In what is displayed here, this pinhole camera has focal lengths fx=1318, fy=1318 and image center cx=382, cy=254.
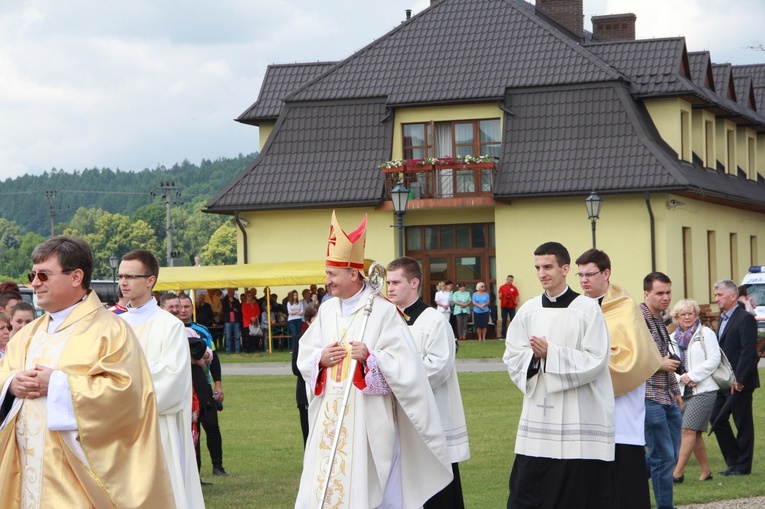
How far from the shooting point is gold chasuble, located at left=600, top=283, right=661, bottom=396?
A: 9.46 meters

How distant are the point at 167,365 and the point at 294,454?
7237 millimetres

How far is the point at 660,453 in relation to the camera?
1073 centimetres

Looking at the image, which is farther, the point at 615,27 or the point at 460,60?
the point at 615,27

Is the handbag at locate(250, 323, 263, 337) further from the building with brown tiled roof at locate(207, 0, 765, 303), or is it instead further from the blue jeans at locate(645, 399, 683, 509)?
the blue jeans at locate(645, 399, 683, 509)

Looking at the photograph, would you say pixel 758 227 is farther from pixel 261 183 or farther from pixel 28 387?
pixel 28 387

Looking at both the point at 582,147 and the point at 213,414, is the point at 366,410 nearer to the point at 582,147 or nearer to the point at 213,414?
the point at 213,414

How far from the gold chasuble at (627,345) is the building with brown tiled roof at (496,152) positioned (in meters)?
27.7

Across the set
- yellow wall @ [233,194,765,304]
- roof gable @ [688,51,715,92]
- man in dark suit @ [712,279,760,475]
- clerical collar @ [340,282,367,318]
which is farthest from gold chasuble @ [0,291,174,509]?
roof gable @ [688,51,715,92]

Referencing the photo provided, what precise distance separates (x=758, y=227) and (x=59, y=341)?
4467 cm

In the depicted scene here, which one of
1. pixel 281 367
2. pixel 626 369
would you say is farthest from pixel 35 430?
pixel 281 367

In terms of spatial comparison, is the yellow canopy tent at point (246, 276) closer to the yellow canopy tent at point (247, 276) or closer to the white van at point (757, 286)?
the yellow canopy tent at point (247, 276)

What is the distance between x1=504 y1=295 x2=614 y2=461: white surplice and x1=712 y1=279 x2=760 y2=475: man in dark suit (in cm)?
472

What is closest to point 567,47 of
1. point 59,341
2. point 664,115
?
point 664,115

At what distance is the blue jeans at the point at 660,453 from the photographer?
10578mm
